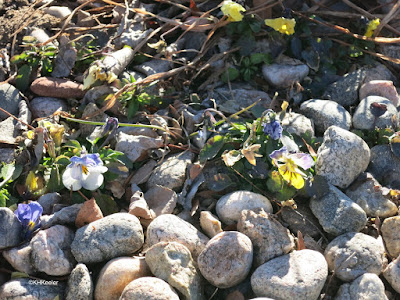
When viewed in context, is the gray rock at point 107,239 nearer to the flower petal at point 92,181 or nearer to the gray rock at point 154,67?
the flower petal at point 92,181

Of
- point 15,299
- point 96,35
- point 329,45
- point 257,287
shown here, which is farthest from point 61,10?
point 257,287

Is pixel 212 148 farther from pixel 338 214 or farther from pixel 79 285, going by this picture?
pixel 79 285

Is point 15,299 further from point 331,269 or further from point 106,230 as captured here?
point 331,269

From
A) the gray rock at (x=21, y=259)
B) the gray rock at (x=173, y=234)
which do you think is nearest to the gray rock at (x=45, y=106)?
the gray rock at (x=21, y=259)

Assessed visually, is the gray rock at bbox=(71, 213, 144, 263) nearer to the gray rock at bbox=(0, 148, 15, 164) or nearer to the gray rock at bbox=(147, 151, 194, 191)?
the gray rock at bbox=(147, 151, 194, 191)

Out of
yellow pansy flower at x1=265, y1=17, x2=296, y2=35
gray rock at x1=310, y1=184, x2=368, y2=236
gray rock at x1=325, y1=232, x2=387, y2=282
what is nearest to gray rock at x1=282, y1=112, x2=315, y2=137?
gray rock at x1=310, y1=184, x2=368, y2=236
